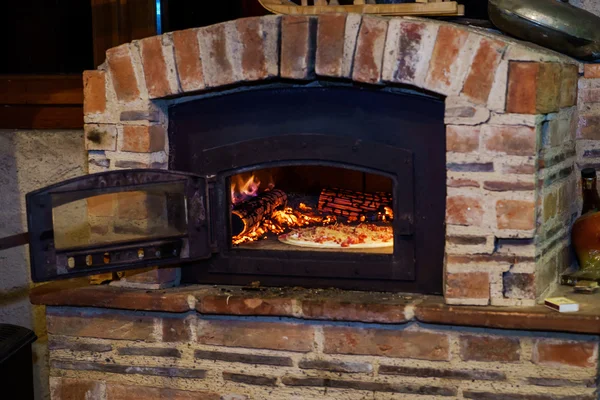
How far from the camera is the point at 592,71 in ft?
9.57

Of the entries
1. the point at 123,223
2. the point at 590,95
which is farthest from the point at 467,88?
the point at 123,223

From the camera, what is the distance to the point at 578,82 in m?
2.95

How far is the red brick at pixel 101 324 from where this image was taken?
9.65ft

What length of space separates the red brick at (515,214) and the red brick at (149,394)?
1.13 m

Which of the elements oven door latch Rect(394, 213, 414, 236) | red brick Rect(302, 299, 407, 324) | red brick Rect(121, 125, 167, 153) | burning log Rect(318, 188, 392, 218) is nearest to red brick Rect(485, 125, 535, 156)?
oven door latch Rect(394, 213, 414, 236)

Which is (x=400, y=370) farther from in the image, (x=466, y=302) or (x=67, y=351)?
(x=67, y=351)

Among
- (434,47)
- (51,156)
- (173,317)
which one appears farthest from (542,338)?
(51,156)

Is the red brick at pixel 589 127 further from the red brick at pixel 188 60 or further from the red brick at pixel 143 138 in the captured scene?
the red brick at pixel 143 138

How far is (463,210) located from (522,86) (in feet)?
1.36

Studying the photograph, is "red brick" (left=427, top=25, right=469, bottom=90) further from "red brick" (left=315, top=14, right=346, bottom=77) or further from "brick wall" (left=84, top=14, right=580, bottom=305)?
"red brick" (left=315, top=14, right=346, bottom=77)

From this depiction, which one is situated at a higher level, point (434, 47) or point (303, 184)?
point (434, 47)

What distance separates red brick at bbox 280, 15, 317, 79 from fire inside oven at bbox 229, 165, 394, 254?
1.86ft

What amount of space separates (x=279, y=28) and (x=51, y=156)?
53.8 inches

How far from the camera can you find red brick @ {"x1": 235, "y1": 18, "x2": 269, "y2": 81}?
272 cm
